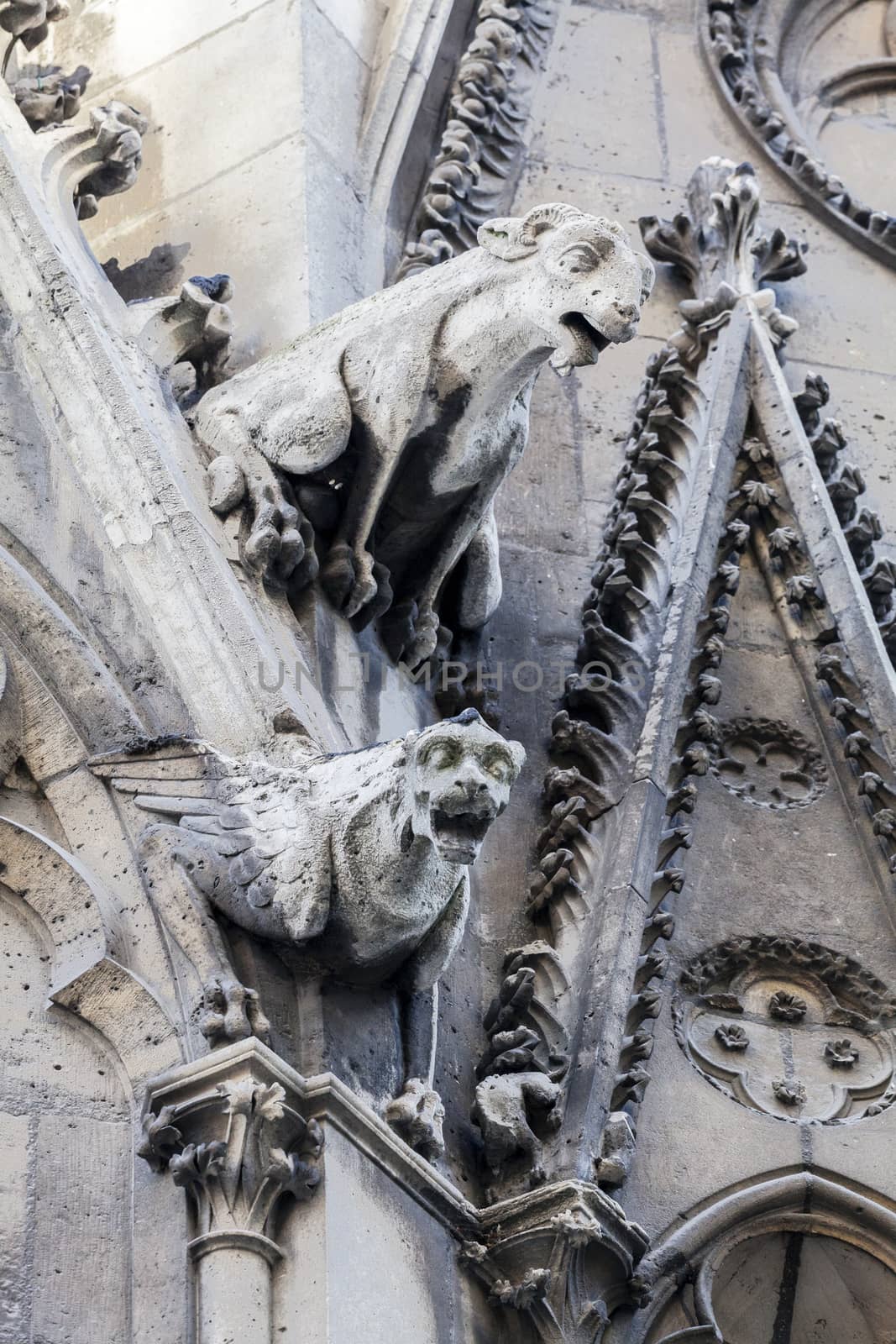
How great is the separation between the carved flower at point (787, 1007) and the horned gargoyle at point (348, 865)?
1.12m

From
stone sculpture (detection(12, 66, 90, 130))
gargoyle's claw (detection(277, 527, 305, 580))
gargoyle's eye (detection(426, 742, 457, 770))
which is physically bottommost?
gargoyle's eye (detection(426, 742, 457, 770))

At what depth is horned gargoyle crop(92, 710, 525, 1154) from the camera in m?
5.32

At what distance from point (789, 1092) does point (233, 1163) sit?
5.61 ft

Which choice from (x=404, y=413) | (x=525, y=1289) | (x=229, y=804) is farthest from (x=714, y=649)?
(x=525, y=1289)

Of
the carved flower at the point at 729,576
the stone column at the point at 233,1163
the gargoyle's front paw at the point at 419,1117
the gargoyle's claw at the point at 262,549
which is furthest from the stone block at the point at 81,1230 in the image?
the carved flower at the point at 729,576

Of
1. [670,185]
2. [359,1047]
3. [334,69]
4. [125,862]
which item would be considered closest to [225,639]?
[125,862]

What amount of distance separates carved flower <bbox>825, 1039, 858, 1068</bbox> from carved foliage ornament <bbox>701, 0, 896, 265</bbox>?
3571 mm

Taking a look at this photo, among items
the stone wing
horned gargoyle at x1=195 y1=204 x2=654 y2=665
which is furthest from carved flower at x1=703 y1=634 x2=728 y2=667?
the stone wing

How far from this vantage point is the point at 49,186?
291 inches

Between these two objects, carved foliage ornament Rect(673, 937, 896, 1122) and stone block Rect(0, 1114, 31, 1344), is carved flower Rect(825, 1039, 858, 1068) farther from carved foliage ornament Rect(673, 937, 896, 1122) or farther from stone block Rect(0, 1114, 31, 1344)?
stone block Rect(0, 1114, 31, 1344)

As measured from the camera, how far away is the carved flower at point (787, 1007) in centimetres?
655

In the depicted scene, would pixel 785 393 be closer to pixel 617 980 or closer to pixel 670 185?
pixel 670 185

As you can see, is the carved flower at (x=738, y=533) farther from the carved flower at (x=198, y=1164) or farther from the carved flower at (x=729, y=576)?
the carved flower at (x=198, y=1164)

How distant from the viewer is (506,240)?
6.51 metres
